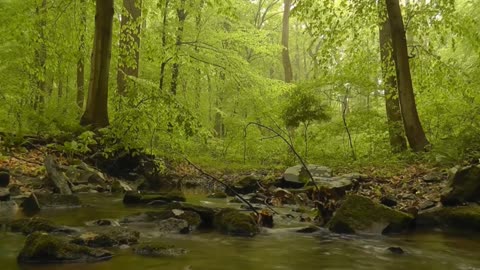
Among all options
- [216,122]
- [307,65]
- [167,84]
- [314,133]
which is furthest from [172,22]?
[307,65]

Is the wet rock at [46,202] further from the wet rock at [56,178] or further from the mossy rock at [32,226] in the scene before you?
the mossy rock at [32,226]

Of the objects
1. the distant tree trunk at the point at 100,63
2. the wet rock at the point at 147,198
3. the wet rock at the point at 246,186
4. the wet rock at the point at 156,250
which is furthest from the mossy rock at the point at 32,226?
the distant tree trunk at the point at 100,63

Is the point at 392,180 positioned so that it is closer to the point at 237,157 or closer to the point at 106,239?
the point at 106,239

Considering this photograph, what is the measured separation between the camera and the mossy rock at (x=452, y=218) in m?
5.98

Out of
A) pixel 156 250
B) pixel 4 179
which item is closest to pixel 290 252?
pixel 156 250

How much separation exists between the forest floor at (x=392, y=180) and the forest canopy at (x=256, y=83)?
2.31 ft

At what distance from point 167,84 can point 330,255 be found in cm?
1558

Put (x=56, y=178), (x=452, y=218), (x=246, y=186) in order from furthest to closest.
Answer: (x=246, y=186) < (x=56, y=178) < (x=452, y=218)

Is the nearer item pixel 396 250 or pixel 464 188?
pixel 396 250

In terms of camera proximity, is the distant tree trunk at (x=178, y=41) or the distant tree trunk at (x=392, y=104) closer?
the distant tree trunk at (x=392, y=104)

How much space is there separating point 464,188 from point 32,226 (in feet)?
20.0

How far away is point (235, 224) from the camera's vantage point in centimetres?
595

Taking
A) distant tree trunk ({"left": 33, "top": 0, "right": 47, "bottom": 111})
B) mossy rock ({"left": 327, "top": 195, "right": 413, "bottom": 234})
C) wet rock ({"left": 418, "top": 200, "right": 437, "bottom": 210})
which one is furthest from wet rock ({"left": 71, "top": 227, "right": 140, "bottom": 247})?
distant tree trunk ({"left": 33, "top": 0, "right": 47, "bottom": 111})

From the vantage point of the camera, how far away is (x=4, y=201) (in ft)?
22.7
